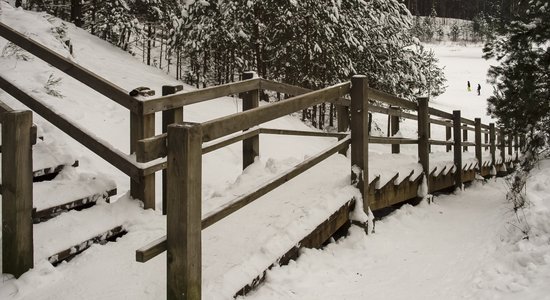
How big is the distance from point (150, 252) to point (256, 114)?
117 centimetres

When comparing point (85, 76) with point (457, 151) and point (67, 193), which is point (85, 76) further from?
point (457, 151)

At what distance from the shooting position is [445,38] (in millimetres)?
112375

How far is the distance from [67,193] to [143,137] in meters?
0.79

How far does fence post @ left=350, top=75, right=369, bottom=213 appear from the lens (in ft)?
15.4

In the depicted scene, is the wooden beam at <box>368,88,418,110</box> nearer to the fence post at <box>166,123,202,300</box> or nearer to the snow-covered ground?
the snow-covered ground

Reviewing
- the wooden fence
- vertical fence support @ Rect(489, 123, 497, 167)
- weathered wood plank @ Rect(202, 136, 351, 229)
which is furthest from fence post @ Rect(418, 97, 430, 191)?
vertical fence support @ Rect(489, 123, 497, 167)

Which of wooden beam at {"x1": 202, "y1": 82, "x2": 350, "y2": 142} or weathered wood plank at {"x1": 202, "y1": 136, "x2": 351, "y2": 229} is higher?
wooden beam at {"x1": 202, "y1": 82, "x2": 350, "y2": 142}

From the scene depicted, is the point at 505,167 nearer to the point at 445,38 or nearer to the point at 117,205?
the point at 117,205

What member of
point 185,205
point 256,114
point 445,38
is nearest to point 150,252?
point 185,205

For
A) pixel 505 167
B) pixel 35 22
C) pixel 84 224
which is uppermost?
pixel 35 22

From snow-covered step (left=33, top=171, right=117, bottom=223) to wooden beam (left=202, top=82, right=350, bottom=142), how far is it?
61.0 inches

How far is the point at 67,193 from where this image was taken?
400cm

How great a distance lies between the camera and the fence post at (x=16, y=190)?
3.03 meters

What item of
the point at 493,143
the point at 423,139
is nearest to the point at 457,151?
the point at 423,139
